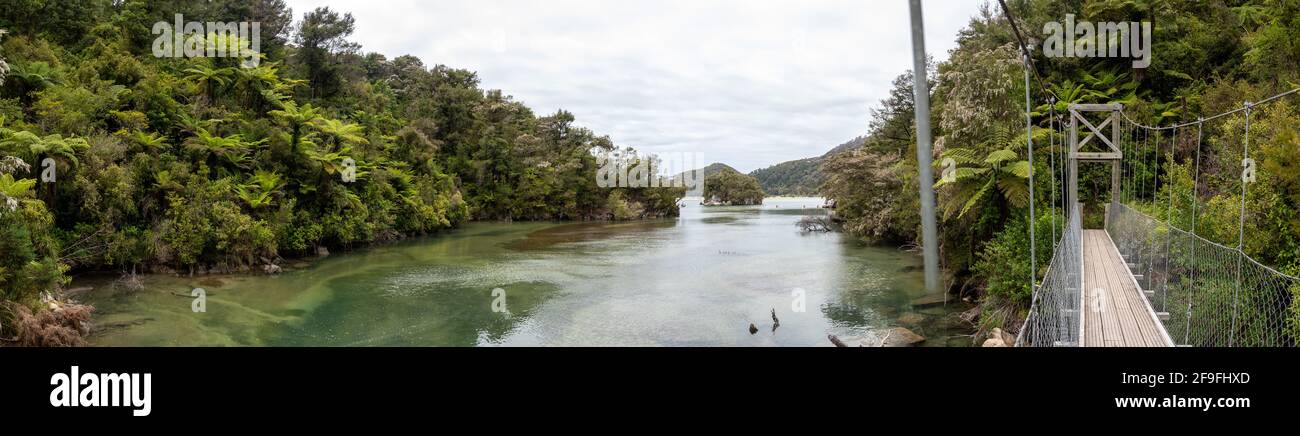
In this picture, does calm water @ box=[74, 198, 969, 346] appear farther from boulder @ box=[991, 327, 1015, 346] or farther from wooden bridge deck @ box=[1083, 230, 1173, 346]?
wooden bridge deck @ box=[1083, 230, 1173, 346]

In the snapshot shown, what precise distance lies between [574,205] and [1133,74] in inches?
1188

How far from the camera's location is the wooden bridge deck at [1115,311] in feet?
18.5

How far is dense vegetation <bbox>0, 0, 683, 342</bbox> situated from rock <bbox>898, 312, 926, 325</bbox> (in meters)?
13.1

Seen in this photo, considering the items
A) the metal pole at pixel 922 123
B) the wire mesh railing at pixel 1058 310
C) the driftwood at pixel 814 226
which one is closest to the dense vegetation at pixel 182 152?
the metal pole at pixel 922 123

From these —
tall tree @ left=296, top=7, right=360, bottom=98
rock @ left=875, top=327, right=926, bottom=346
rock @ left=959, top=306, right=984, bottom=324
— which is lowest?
rock @ left=875, top=327, right=926, bottom=346

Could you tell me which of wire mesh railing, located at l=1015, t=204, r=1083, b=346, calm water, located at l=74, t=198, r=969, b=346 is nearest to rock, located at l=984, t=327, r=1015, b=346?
calm water, located at l=74, t=198, r=969, b=346

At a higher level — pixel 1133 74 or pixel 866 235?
pixel 1133 74

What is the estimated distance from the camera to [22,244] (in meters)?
8.21

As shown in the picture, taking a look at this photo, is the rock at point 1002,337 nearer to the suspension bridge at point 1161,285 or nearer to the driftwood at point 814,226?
the suspension bridge at point 1161,285

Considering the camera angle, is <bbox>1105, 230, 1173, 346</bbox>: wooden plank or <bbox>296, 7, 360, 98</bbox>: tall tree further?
<bbox>296, 7, 360, 98</bbox>: tall tree

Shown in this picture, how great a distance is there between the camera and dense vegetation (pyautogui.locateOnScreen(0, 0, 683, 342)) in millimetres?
13250

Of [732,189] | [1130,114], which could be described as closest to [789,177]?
[732,189]
